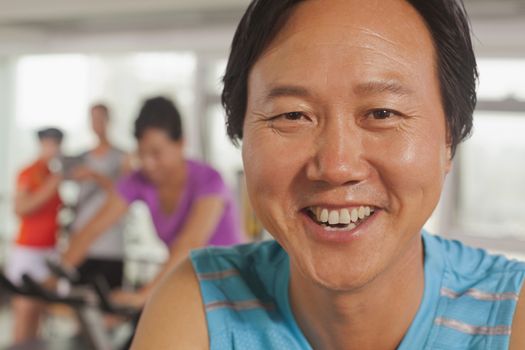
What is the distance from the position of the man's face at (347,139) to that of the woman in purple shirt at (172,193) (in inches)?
51.3

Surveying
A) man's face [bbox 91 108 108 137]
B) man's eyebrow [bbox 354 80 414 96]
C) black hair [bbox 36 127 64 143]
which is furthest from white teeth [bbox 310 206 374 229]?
black hair [bbox 36 127 64 143]

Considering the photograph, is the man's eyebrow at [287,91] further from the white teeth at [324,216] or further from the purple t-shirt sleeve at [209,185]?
the purple t-shirt sleeve at [209,185]

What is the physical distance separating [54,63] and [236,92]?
489 cm

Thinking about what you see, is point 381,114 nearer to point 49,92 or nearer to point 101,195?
point 101,195

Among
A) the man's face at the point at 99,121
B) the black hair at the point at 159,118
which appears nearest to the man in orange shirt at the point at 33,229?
the man's face at the point at 99,121

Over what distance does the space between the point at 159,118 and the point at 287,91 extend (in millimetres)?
1486

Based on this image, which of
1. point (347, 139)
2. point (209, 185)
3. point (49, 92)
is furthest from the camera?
point (49, 92)

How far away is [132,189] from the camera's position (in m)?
2.28

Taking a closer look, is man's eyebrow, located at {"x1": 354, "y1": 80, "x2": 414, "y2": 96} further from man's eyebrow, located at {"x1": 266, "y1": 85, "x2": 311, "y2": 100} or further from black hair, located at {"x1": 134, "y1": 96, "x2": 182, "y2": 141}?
black hair, located at {"x1": 134, "y1": 96, "x2": 182, "y2": 141}

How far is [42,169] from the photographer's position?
354 cm

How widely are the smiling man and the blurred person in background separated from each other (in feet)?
8.20

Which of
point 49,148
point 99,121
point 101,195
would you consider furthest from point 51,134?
point 101,195

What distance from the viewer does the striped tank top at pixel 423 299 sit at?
71 centimetres

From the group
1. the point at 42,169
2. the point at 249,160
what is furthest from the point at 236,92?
the point at 42,169
